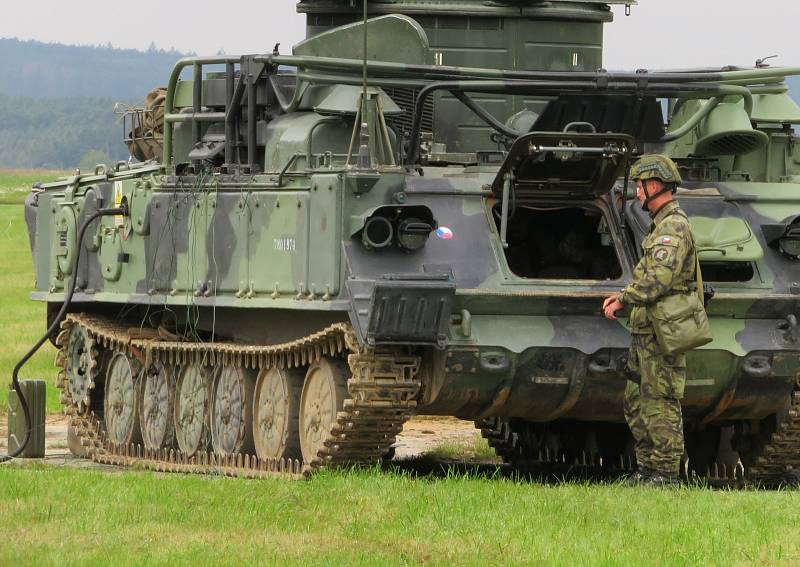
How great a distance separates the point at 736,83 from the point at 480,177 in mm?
2118

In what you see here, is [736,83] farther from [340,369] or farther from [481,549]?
[481,549]

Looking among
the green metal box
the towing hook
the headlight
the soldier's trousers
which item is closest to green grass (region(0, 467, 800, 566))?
the soldier's trousers

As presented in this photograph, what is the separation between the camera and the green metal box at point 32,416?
17.1m

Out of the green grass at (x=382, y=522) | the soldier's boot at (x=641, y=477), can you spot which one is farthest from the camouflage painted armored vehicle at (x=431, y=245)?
the green grass at (x=382, y=522)

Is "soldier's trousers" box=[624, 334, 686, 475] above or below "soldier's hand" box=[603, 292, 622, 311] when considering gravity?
below

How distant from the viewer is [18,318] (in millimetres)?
33125

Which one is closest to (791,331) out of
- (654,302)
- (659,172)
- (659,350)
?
(659,350)

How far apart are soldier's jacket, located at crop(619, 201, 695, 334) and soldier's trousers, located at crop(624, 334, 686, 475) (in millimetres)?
164

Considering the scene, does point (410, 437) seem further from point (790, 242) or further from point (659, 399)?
point (659, 399)

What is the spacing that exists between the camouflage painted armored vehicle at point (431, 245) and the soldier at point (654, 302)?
353mm

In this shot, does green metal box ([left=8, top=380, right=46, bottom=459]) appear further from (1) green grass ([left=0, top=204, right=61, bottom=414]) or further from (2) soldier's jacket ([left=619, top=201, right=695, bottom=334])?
(2) soldier's jacket ([left=619, top=201, right=695, bottom=334])

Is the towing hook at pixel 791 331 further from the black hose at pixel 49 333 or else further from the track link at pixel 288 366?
the black hose at pixel 49 333

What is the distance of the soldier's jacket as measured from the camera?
12703 millimetres

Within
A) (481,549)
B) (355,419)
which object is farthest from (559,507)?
(355,419)
